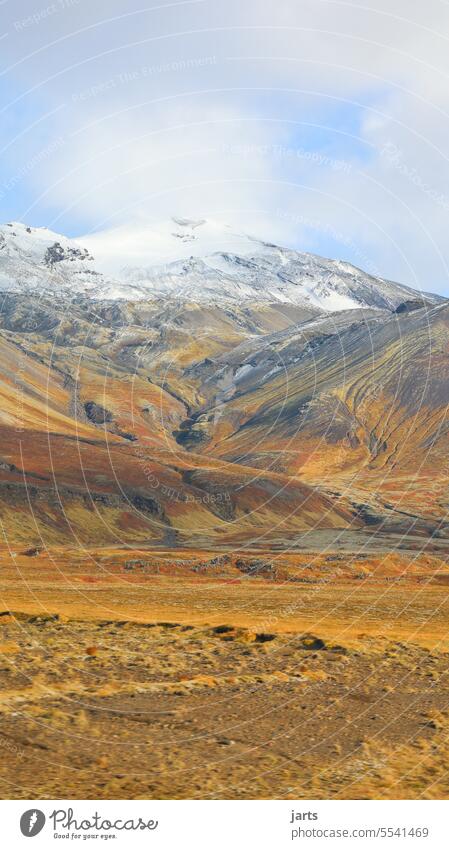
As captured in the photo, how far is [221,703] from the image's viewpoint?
2319 centimetres

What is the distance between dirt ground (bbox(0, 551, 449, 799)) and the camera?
16.9 metres

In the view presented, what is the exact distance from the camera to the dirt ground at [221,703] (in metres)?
16.9

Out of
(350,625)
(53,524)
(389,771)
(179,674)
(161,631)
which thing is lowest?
(389,771)

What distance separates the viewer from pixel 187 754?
1838 centimetres

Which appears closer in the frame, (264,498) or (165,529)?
(165,529)

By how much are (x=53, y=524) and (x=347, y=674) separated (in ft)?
286

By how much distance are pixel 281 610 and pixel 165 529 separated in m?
76.0

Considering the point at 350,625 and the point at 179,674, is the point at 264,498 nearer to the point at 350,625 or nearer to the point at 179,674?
the point at 350,625

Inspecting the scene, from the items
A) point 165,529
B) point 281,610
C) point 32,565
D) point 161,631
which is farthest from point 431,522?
point 161,631

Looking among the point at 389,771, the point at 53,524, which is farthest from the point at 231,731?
the point at 53,524

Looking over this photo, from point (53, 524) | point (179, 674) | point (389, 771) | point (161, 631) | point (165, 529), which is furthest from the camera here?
point (165, 529)

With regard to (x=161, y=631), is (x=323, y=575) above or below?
above

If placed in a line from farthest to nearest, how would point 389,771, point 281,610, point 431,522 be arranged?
point 431,522
point 281,610
point 389,771

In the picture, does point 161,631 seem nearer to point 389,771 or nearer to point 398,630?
point 398,630
